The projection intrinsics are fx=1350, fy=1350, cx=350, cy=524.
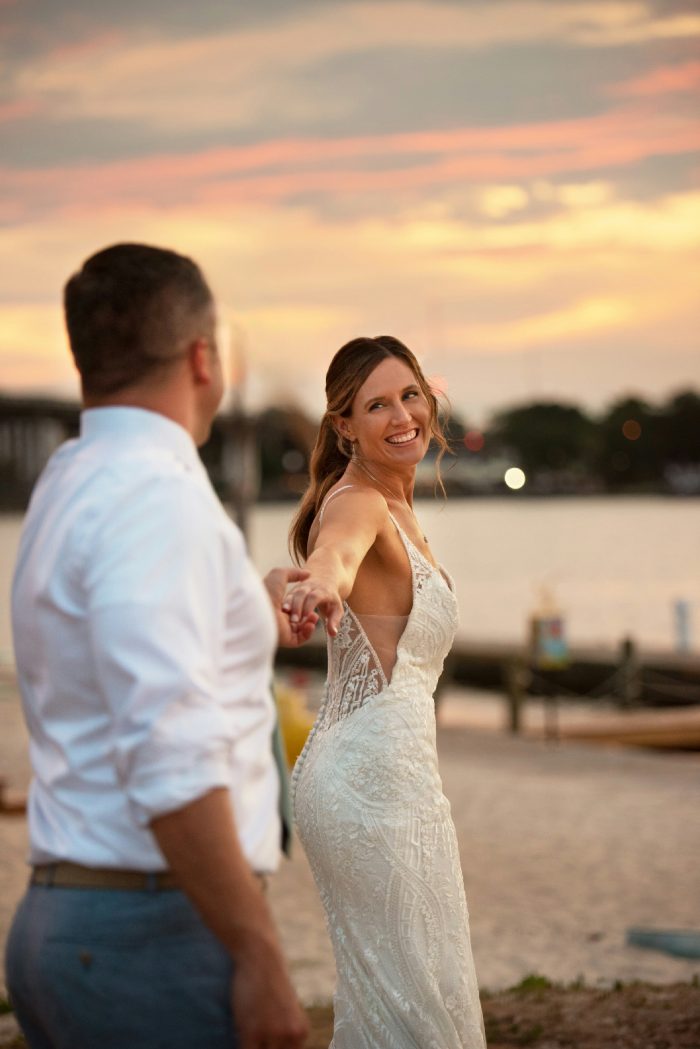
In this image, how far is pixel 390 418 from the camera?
382cm

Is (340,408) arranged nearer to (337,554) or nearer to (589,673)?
(337,554)

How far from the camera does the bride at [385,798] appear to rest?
137 inches

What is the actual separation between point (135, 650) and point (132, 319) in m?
0.51

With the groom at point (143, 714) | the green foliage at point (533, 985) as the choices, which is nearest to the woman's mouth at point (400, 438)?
the groom at point (143, 714)

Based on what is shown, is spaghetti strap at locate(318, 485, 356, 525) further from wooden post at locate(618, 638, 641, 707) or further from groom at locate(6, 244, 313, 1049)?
wooden post at locate(618, 638, 641, 707)

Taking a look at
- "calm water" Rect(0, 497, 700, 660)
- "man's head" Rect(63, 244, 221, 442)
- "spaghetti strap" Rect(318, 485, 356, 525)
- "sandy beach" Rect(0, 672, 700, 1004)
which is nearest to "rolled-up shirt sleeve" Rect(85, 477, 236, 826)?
"man's head" Rect(63, 244, 221, 442)

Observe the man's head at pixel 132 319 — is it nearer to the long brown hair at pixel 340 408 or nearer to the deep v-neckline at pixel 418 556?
the deep v-neckline at pixel 418 556

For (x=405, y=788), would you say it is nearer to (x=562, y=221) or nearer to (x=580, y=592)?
(x=562, y=221)

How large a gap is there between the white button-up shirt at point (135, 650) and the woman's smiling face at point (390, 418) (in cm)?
176

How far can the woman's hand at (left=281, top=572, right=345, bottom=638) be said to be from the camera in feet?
9.29

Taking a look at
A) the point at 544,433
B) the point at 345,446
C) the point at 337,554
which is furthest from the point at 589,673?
the point at 544,433

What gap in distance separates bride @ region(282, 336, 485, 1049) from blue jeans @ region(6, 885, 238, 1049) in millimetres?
1446

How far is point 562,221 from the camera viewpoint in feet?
190

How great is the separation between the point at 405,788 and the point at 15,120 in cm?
3678
